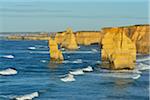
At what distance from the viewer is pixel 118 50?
227 feet

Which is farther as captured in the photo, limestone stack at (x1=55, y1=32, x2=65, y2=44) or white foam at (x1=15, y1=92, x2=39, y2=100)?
limestone stack at (x1=55, y1=32, x2=65, y2=44)

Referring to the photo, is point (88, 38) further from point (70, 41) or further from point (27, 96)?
point (27, 96)

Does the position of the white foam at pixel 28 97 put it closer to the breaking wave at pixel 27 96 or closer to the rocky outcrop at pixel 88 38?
the breaking wave at pixel 27 96

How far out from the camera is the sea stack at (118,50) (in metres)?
67.0

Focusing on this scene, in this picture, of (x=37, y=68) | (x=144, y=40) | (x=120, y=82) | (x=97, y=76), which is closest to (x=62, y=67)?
(x=37, y=68)

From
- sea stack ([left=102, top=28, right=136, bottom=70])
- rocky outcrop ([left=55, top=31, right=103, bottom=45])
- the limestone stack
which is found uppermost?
sea stack ([left=102, top=28, right=136, bottom=70])

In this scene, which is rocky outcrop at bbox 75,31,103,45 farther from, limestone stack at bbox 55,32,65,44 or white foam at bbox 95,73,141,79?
white foam at bbox 95,73,141,79

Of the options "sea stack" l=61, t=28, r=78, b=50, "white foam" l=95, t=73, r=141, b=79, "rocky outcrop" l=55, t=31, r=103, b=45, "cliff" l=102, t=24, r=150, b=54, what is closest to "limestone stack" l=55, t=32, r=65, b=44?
"sea stack" l=61, t=28, r=78, b=50

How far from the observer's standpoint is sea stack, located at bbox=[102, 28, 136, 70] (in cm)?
6700

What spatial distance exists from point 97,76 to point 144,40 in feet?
192

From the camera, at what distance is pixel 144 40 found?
118812 millimetres

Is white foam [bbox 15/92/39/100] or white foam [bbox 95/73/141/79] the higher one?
white foam [bbox 15/92/39/100]

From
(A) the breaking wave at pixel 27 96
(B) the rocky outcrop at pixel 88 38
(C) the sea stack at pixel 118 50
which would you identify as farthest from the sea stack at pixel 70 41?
(A) the breaking wave at pixel 27 96

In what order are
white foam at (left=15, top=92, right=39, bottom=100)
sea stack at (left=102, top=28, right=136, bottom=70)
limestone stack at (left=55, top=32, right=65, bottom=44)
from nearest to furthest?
1. white foam at (left=15, top=92, right=39, bottom=100)
2. sea stack at (left=102, top=28, right=136, bottom=70)
3. limestone stack at (left=55, top=32, right=65, bottom=44)
